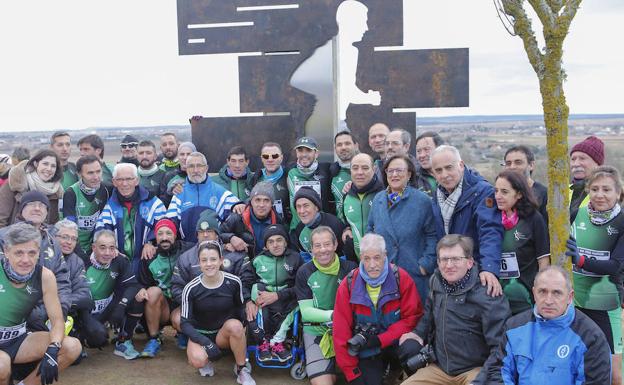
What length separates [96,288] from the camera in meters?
5.34

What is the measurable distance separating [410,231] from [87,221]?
9.79 feet

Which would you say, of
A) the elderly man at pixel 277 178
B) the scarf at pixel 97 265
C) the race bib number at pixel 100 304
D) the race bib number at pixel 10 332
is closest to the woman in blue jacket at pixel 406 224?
the elderly man at pixel 277 178

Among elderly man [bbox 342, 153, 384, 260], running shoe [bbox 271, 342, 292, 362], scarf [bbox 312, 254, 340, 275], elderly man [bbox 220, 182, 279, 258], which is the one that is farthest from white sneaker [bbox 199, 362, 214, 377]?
elderly man [bbox 342, 153, 384, 260]

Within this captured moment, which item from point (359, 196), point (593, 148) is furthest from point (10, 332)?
point (593, 148)

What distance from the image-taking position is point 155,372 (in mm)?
5102

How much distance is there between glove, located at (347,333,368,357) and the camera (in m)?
4.37

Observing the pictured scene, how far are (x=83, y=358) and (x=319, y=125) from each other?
10.7 ft

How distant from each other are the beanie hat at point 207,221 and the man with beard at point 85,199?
3.29 ft

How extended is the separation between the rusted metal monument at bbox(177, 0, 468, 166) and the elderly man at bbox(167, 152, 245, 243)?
1.20 meters

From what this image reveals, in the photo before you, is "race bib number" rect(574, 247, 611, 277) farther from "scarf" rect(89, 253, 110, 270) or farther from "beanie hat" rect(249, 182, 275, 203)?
"scarf" rect(89, 253, 110, 270)

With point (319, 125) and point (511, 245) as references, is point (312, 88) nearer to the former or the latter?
point (319, 125)

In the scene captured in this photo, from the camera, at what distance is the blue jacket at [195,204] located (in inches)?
220

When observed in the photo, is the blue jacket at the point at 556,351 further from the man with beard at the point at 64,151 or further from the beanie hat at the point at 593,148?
the man with beard at the point at 64,151

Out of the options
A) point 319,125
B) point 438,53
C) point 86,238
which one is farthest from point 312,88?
point 86,238
